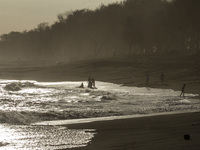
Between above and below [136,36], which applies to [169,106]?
below

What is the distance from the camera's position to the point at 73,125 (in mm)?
21719

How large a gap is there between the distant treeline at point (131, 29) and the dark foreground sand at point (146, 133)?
62.1 metres

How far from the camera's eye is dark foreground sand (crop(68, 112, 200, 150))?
14953 millimetres

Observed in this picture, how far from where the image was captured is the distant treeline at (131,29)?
88.7m

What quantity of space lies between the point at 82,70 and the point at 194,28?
2155cm

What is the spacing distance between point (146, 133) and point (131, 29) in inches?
3184

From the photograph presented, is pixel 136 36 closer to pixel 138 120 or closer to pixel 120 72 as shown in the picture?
pixel 120 72

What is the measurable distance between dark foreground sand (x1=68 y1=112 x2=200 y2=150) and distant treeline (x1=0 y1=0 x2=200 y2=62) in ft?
204

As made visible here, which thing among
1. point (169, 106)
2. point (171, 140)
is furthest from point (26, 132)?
point (169, 106)

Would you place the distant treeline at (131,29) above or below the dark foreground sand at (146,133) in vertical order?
above

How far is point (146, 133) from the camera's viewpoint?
17953 mm

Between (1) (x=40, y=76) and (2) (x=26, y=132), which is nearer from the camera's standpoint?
(2) (x=26, y=132)

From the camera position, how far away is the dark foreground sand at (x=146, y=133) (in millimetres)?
14953

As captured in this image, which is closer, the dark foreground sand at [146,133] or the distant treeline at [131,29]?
the dark foreground sand at [146,133]
